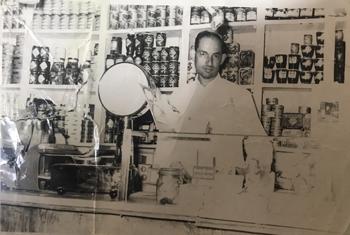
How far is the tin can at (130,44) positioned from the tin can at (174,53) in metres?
0.03

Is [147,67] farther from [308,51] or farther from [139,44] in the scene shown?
[308,51]

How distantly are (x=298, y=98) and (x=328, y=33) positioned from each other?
53 mm

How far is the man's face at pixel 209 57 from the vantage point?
0.37m

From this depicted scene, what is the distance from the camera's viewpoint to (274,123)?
356 millimetres

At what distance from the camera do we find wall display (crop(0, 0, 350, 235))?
0.35 meters

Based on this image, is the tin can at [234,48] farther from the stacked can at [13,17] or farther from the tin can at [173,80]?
the stacked can at [13,17]

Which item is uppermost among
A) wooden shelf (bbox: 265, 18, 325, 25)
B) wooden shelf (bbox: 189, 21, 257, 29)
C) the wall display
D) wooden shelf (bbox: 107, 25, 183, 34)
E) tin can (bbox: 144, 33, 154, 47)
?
wooden shelf (bbox: 265, 18, 325, 25)

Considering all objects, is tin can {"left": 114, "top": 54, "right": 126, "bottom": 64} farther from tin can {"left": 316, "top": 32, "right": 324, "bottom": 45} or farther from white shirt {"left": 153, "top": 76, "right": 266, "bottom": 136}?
tin can {"left": 316, "top": 32, "right": 324, "bottom": 45}

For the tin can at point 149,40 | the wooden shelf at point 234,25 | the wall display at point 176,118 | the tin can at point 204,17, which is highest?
the tin can at point 204,17

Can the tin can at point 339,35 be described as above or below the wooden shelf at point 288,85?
above

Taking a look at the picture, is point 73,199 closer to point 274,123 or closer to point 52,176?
point 52,176

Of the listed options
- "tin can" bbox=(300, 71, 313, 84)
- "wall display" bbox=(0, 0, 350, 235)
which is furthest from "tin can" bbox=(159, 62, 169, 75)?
"tin can" bbox=(300, 71, 313, 84)

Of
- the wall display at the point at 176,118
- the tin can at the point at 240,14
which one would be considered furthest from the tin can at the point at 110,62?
the tin can at the point at 240,14

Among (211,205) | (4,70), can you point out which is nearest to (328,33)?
(211,205)
